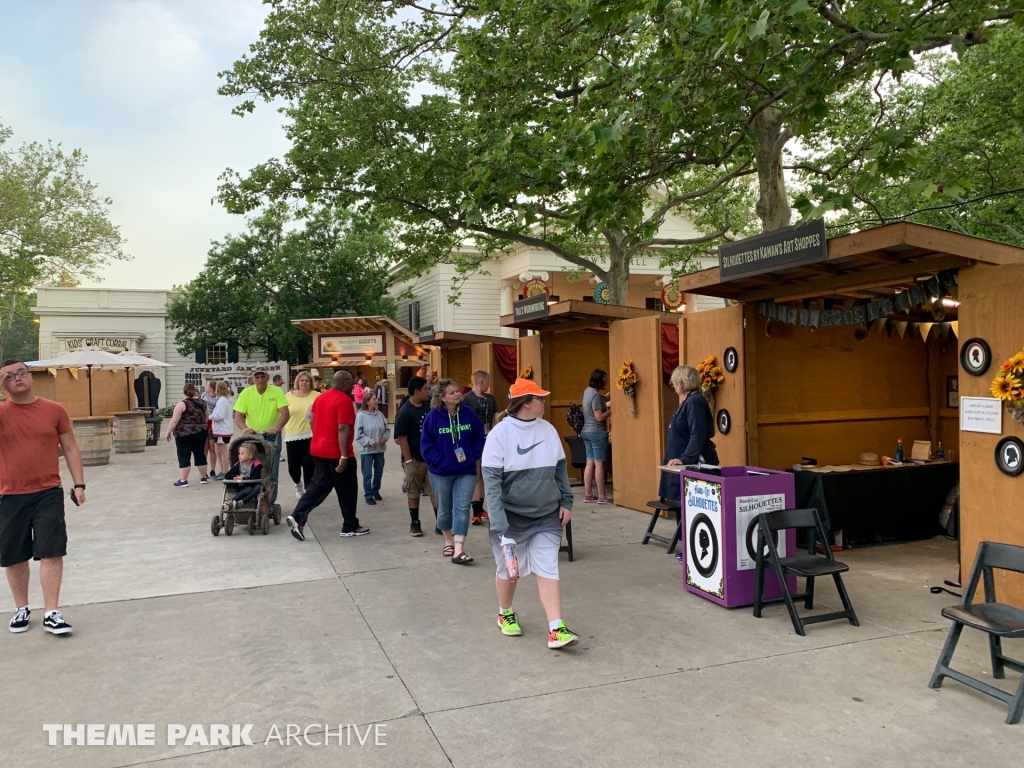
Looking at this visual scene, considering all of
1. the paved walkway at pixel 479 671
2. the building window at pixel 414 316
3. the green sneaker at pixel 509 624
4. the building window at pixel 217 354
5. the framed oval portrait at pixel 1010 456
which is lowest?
the paved walkway at pixel 479 671

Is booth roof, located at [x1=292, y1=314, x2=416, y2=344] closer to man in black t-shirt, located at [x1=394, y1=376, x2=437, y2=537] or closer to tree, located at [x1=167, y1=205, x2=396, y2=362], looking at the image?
tree, located at [x1=167, y1=205, x2=396, y2=362]

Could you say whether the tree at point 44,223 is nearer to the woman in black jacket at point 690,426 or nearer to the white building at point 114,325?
the white building at point 114,325

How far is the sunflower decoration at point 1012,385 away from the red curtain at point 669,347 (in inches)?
202

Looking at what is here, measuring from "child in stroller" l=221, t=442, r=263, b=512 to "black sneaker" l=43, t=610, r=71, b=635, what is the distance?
3496 mm

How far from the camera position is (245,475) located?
890 cm

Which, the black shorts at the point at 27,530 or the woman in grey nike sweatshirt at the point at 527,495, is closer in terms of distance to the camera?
the woman in grey nike sweatshirt at the point at 527,495

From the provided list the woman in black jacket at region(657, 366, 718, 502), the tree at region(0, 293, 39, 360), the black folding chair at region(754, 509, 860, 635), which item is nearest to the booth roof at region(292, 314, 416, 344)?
the woman in black jacket at region(657, 366, 718, 502)

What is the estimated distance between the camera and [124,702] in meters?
4.17

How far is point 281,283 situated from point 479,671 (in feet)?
91.3

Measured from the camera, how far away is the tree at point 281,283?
1184 inches

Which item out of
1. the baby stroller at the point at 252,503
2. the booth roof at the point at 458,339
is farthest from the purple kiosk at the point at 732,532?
the booth roof at the point at 458,339

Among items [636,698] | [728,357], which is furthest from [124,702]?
[728,357]

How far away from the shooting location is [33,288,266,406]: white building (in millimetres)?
34062

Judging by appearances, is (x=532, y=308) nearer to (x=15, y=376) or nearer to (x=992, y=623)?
(x=15, y=376)
